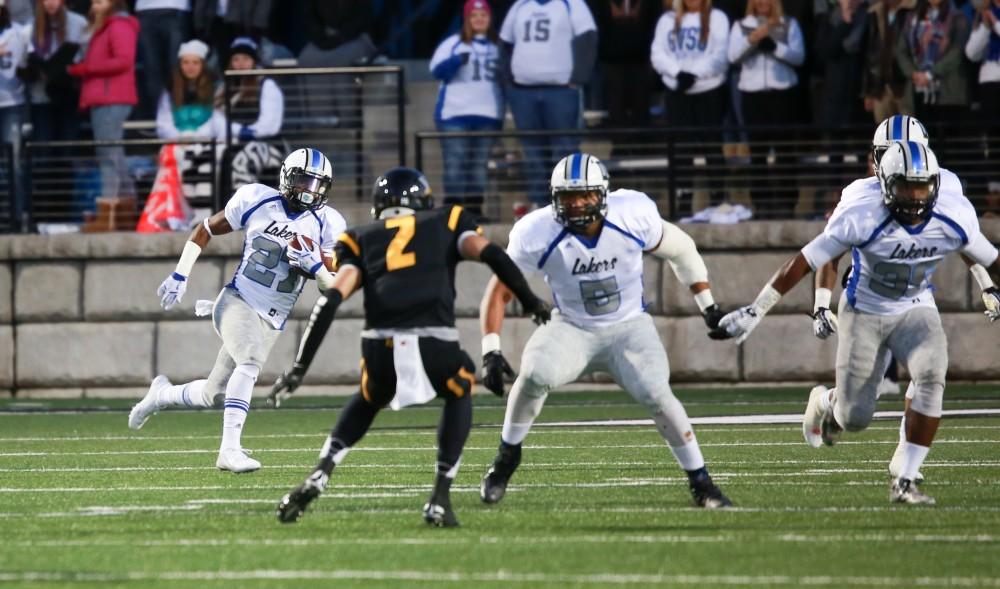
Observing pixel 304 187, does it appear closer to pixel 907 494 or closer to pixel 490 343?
pixel 490 343

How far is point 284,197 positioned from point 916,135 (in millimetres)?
3420

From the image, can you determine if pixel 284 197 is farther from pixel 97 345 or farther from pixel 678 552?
pixel 97 345

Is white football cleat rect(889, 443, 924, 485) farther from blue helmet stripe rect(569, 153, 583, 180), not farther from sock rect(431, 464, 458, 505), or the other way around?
sock rect(431, 464, 458, 505)

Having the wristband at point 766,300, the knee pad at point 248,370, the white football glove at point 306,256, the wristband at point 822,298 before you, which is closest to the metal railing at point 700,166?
the white football glove at point 306,256

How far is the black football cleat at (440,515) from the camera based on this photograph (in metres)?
7.36

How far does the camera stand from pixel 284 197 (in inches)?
407

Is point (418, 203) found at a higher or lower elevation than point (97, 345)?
higher

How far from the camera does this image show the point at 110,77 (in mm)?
15930

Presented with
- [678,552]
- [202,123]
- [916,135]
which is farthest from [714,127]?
[678,552]

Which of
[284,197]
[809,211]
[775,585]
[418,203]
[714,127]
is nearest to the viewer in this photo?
[775,585]

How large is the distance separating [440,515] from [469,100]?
338 inches

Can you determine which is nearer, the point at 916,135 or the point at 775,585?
the point at 775,585

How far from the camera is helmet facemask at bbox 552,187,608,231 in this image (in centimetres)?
798

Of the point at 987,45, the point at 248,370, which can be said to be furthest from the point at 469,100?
the point at 248,370
